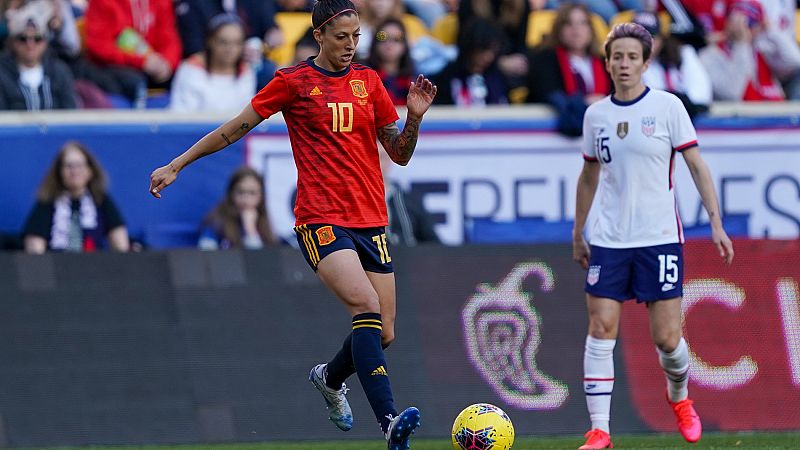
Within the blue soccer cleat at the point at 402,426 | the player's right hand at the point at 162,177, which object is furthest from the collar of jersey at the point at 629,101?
the player's right hand at the point at 162,177

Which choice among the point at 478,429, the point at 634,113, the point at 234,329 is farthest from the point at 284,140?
the point at 478,429

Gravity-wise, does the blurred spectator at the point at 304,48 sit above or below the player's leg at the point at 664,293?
above

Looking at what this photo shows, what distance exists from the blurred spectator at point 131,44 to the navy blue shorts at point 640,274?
5.48m

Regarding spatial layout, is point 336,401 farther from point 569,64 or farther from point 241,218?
point 569,64

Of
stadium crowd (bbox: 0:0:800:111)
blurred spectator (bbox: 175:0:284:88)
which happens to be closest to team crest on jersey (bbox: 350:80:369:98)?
stadium crowd (bbox: 0:0:800:111)

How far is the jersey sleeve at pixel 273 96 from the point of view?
7375 mm

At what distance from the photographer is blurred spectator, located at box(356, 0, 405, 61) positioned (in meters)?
13.1

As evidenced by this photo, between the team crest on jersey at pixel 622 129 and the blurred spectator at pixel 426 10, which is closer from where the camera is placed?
the team crest on jersey at pixel 622 129

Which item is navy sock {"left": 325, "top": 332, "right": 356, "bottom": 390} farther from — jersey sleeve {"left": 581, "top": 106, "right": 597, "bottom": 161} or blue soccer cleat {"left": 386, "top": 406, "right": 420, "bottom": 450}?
jersey sleeve {"left": 581, "top": 106, "right": 597, "bottom": 161}

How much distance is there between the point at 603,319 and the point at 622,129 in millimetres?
1147

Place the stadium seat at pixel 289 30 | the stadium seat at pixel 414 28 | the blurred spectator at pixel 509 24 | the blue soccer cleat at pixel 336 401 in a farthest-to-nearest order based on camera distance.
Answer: the stadium seat at pixel 414 28 < the stadium seat at pixel 289 30 < the blurred spectator at pixel 509 24 < the blue soccer cleat at pixel 336 401

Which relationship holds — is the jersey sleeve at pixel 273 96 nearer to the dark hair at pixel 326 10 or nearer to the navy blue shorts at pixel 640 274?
the dark hair at pixel 326 10

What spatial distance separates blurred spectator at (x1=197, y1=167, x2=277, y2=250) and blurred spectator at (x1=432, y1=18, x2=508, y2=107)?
86.2 inches

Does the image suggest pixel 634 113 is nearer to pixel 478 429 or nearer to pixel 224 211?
pixel 478 429
